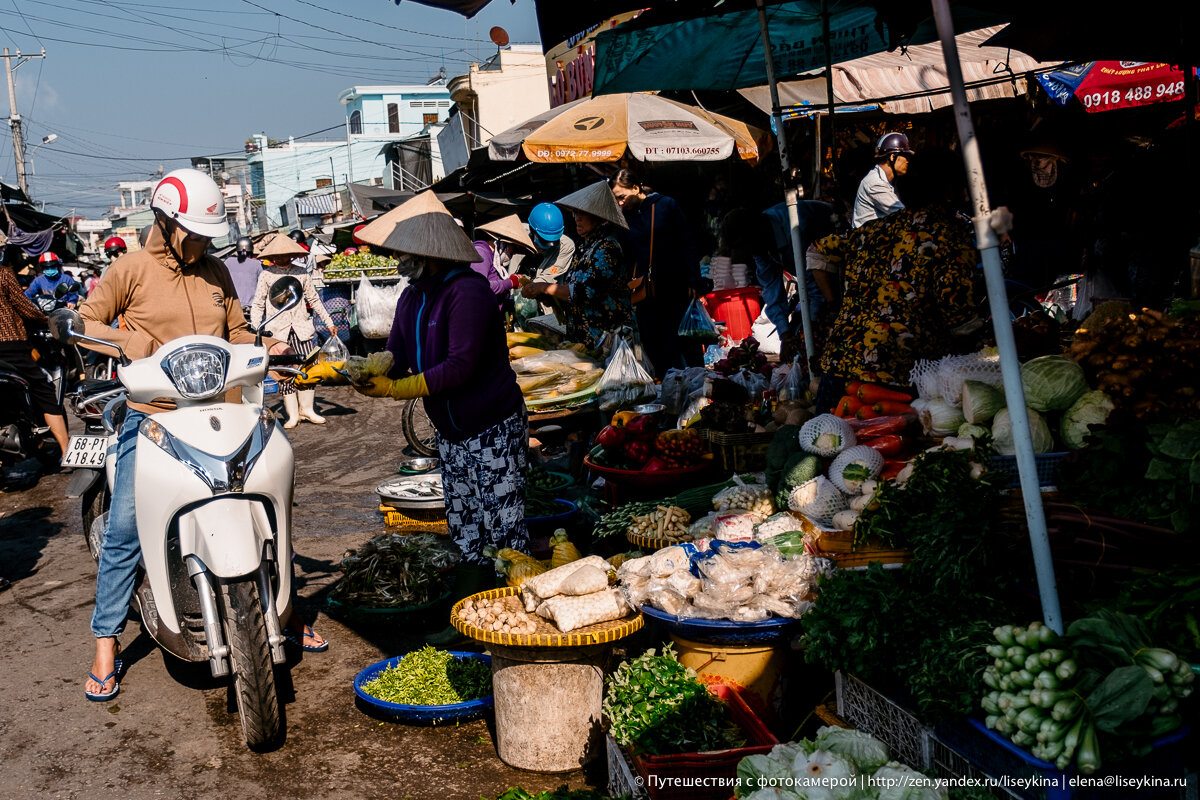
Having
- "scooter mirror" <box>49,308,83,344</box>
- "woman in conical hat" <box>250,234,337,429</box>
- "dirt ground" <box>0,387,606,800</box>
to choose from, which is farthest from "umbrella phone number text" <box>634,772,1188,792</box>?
"woman in conical hat" <box>250,234,337,429</box>

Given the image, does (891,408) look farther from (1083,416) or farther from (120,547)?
(120,547)

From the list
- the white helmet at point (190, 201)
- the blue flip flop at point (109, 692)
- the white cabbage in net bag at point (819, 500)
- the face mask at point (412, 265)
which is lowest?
the blue flip flop at point (109, 692)

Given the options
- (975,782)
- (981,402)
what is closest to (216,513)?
(975,782)

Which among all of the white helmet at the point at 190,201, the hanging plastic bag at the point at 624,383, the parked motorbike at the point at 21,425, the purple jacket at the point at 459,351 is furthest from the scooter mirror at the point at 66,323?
the parked motorbike at the point at 21,425

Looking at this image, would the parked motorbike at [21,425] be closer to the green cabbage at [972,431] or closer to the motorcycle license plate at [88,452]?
the motorcycle license plate at [88,452]

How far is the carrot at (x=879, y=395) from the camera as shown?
461 cm

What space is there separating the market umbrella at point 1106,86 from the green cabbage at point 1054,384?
24.7ft

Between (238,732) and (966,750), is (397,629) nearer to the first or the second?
(238,732)

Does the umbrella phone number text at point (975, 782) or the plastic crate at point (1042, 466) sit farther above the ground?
the plastic crate at point (1042, 466)

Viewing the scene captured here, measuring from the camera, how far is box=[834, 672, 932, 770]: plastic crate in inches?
117

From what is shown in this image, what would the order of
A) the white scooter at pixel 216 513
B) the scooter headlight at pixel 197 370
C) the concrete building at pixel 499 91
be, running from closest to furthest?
the white scooter at pixel 216 513 < the scooter headlight at pixel 197 370 < the concrete building at pixel 499 91

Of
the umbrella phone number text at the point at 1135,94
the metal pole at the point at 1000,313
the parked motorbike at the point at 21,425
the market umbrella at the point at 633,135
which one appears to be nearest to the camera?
the metal pole at the point at 1000,313

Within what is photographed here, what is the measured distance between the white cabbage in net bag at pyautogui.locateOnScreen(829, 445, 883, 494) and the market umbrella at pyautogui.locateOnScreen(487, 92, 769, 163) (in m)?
6.36

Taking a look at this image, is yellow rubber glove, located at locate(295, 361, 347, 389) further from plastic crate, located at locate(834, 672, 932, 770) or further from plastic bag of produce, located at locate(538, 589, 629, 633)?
plastic crate, located at locate(834, 672, 932, 770)
